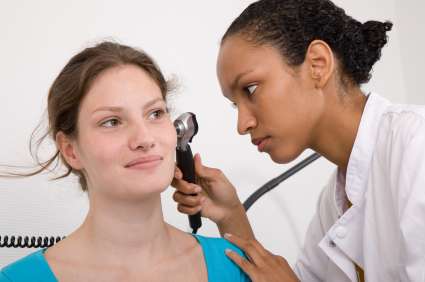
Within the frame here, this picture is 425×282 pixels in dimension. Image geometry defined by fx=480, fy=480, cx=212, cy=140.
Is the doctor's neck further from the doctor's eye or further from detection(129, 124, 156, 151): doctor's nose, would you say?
detection(129, 124, 156, 151): doctor's nose

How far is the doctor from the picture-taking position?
3.22ft

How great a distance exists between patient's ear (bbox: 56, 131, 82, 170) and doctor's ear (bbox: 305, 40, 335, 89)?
51 cm

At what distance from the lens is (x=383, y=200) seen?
979 mm

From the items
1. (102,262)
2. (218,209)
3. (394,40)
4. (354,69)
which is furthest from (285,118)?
(394,40)

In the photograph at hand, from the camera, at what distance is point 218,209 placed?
1.21m

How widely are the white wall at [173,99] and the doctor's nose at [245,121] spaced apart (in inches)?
16.5

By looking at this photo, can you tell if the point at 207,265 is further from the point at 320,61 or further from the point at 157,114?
the point at 320,61

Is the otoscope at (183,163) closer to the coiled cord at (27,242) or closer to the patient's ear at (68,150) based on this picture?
the coiled cord at (27,242)

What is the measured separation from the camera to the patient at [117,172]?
33.4 inches

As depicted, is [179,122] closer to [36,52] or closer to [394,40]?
[36,52]

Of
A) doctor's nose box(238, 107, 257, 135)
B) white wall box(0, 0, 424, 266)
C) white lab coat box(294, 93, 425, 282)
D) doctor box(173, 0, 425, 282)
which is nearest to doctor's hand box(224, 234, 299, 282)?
doctor box(173, 0, 425, 282)

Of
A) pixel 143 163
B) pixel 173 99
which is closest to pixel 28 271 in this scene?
pixel 143 163

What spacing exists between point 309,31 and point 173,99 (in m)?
0.47

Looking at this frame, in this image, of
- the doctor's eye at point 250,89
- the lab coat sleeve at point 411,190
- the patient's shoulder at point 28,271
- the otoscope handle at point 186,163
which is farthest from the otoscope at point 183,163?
the lab coat sleeve at point 411,190
